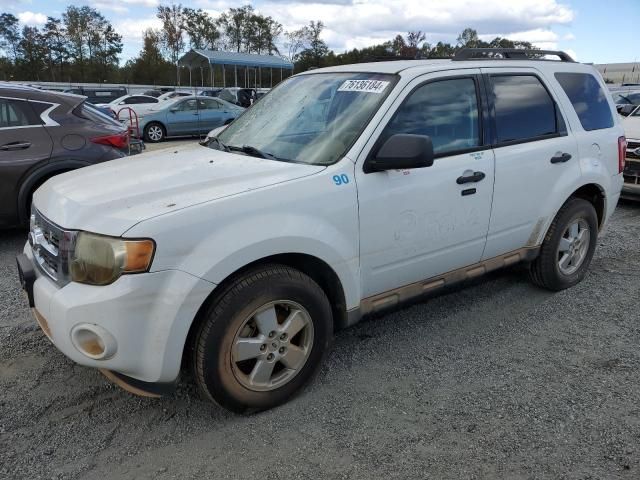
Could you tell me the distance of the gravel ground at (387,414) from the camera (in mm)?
2508

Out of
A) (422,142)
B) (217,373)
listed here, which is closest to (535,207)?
(422,142)

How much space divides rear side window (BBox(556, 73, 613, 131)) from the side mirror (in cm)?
203

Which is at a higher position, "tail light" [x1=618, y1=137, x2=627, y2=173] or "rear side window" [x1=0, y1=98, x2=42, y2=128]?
"rear side window" [x1=0, y1=98, x2=42, y2=128]

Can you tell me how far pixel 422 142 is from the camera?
9.49ft

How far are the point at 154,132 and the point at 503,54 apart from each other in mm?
15900

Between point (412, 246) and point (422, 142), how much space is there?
0.69 meters

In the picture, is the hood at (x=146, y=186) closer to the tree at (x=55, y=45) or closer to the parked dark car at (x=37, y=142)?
the parked dark car at (x=37, y=142)

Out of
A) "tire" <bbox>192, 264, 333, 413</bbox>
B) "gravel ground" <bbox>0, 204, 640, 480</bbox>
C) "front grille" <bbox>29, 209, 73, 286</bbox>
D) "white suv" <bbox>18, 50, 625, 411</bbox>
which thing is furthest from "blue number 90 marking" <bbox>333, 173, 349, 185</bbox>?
"front grille" <bbox>29, 209, 73, 286</bbox>

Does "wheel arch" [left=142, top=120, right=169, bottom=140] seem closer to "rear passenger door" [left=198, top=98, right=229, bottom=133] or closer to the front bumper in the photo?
"rear passenger door" [left=198, top=98, right=229, bottom=133]

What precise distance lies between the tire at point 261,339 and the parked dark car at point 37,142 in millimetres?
3823

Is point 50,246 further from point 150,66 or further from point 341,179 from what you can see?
point 150,66

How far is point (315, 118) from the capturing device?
11.1ft

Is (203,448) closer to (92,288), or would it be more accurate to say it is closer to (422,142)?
(92,288)

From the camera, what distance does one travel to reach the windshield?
10.3 feet
